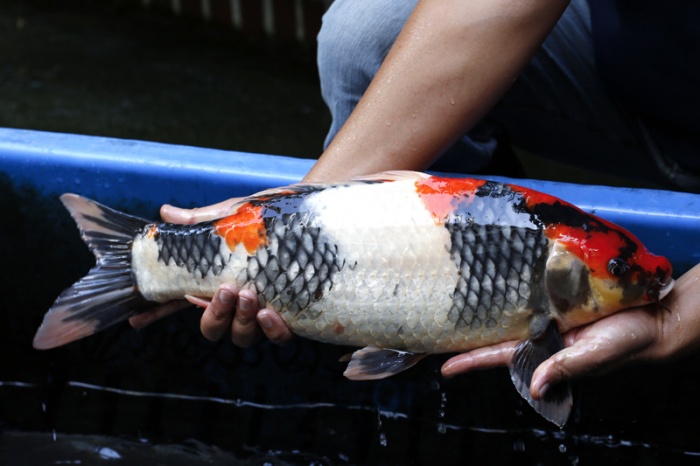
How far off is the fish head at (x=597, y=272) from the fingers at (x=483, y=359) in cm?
10

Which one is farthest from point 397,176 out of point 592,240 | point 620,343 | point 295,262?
point 620,343

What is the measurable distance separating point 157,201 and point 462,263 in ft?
2.41

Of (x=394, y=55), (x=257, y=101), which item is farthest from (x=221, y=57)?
(x=394, y=55)

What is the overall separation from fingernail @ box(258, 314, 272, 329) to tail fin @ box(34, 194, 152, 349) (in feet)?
0.64

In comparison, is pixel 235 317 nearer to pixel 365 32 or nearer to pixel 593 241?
pixel 593 241

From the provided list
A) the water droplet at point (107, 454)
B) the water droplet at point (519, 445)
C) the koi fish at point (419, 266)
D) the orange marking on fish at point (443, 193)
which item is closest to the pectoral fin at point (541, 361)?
the koi fish at point (419, 266)

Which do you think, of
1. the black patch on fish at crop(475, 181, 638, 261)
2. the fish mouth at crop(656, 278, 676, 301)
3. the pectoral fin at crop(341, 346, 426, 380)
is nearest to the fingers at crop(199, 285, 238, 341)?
the pectoral fin at crop(341, 346, 426, 380)

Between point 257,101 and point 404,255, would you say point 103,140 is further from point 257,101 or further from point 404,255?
point 257,101

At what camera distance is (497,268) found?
4.45ft

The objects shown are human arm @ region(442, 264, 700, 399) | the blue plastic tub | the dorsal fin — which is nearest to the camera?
human arm @ region(442, 264, 700, 399)

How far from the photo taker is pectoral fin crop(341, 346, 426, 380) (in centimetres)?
143

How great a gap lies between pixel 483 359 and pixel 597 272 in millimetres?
226

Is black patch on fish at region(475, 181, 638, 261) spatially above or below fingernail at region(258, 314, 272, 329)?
above

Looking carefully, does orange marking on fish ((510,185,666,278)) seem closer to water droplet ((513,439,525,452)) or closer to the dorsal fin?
the dorsal fin
